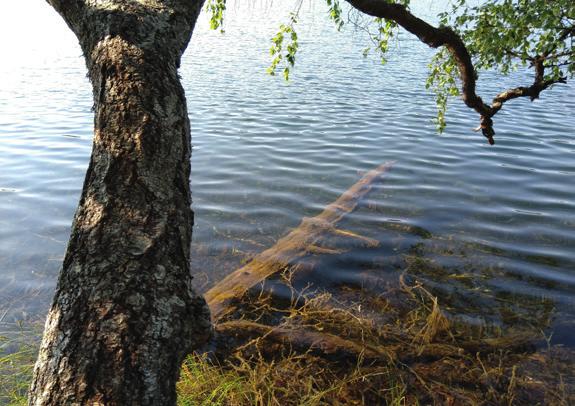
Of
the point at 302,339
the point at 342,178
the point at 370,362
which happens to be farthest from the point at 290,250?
the point at 342,178

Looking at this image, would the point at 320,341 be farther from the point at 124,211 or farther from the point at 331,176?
the point at 331,176

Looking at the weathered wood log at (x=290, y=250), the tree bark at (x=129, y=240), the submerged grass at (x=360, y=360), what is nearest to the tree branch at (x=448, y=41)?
the tree bark at (x=129, y=240)

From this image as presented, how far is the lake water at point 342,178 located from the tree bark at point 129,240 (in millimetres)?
4208

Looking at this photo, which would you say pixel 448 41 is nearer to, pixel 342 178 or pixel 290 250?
pixel 290 250

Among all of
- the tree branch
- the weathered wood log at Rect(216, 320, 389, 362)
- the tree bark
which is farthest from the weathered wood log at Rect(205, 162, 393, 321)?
the tree bark

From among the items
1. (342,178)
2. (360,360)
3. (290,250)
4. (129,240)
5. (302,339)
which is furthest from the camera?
(342,178)

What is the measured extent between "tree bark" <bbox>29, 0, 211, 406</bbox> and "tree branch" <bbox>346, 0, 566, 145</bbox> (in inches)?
90.2

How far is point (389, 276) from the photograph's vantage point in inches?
282

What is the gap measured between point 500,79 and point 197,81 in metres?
15.0

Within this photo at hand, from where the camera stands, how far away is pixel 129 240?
84.0 inches

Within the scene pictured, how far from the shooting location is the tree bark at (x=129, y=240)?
6.10 ft

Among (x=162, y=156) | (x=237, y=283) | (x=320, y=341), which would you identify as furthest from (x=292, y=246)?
(x=162, y=156)

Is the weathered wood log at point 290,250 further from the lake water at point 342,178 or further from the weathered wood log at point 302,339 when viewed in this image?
the weathered wood log at point 302,339

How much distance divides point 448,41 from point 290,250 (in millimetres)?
4193
